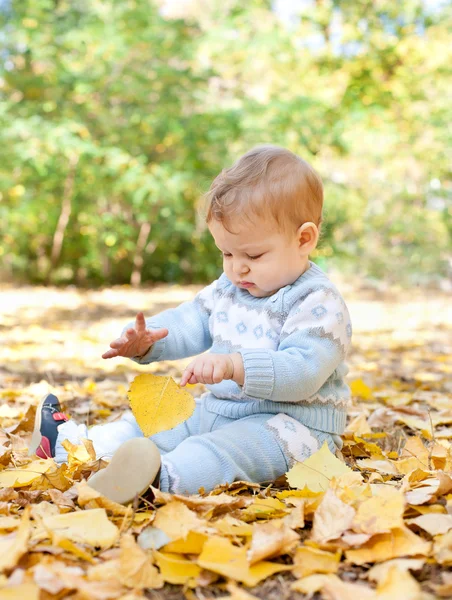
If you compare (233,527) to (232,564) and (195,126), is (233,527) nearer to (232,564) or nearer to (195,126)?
(232,564)

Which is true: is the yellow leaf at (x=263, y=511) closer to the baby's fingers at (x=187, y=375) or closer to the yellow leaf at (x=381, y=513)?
the yellow leaf at (x=381, y=513)

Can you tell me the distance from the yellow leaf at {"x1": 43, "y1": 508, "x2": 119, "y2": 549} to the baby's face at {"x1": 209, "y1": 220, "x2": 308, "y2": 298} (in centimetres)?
72

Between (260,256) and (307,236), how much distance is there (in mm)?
128

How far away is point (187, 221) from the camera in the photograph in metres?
9.92

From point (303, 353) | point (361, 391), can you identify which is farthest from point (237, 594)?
point (361, 391)

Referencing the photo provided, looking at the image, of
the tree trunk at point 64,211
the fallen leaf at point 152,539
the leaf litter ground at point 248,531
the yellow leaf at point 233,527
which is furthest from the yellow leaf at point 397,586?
the tree trunk at point 64,211

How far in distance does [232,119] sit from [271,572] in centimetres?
843

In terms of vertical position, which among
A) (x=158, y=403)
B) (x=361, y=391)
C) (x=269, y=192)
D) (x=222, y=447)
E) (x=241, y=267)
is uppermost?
(x=269, y=192)

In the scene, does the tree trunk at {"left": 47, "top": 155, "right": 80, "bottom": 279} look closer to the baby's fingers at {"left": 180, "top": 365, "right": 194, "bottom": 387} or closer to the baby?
the baby

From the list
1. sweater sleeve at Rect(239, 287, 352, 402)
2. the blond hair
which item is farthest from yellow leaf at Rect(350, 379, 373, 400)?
the blond hair

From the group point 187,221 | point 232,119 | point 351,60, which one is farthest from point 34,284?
point 351,60

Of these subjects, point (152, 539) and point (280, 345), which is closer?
point (152, 539)

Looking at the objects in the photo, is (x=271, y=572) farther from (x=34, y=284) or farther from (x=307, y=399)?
(x=34, y=284)

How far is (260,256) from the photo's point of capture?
1.67 meters
